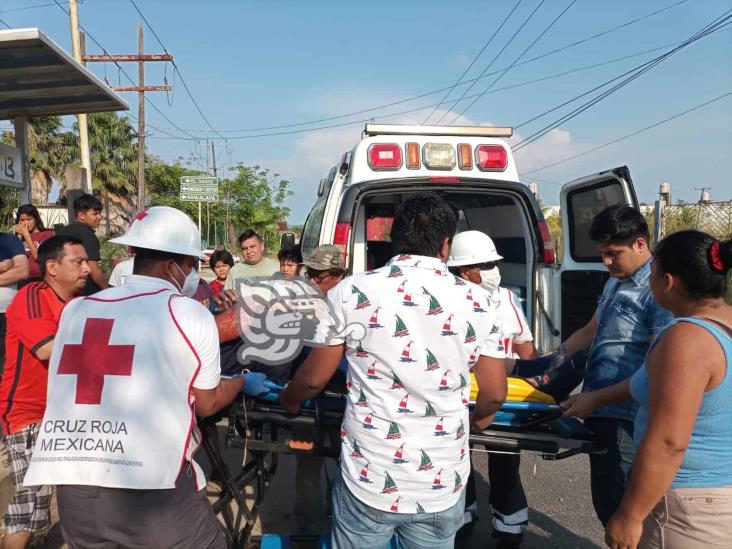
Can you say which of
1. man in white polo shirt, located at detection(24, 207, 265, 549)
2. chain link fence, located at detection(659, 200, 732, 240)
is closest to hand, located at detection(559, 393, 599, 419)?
man in white polo shirt, located at detection(24, 207, 265, 549)

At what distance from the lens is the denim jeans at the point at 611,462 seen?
2229 mm

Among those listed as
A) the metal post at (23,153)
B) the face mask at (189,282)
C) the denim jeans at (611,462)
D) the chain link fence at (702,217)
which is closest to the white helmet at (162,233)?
the face mask at (189,282)

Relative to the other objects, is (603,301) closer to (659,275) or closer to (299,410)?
(659,275)

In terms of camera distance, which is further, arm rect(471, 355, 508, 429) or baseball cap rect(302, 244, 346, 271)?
baseball cap rect(302, 244, 346, 271)

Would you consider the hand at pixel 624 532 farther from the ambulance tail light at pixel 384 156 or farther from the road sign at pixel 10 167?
the road sign at pixel 10 167

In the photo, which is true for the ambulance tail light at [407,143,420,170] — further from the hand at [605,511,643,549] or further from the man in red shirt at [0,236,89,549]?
the hand at [605,511,643,549]

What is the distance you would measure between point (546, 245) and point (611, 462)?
234cm

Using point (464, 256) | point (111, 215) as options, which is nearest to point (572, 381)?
point (464, 256)

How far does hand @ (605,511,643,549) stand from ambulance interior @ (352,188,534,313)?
3408 millimetres

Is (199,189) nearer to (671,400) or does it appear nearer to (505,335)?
(505,335)

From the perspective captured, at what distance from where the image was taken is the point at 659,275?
167 centimetres

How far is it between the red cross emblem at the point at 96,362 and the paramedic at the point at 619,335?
189 centimetres

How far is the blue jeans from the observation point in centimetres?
171

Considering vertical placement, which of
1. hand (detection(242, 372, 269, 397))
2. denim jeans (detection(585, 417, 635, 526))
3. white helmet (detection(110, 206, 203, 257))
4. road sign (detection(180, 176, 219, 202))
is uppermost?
road sign (detection(180, 176, 219, 202))
